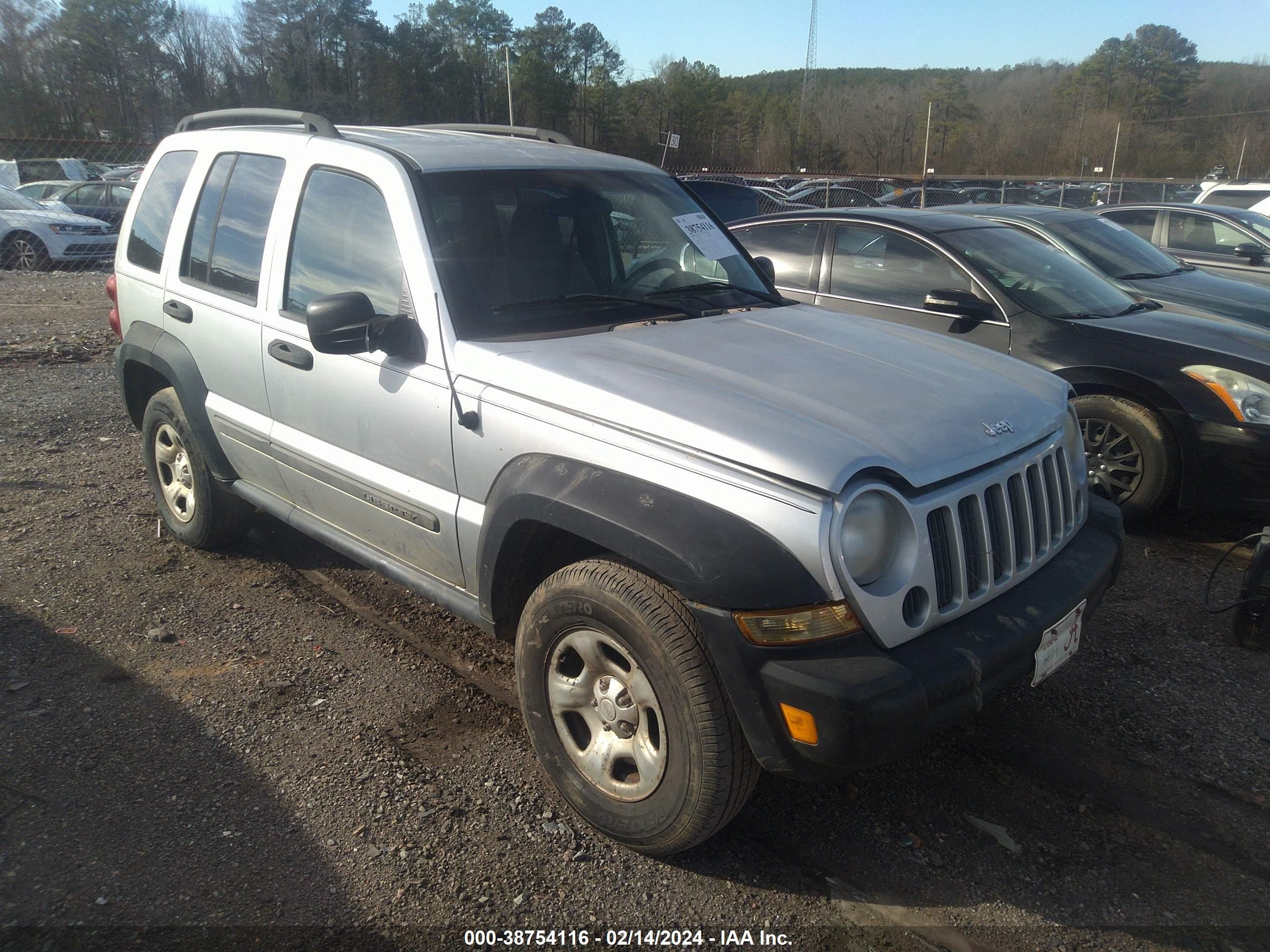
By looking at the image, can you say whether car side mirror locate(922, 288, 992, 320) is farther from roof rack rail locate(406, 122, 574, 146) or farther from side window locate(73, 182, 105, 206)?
side window locate(73, 182, 105, 206)

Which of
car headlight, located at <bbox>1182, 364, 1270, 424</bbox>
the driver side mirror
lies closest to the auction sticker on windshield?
the driver side mirror

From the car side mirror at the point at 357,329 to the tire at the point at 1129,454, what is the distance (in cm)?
352

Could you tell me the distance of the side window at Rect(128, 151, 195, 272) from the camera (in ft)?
14.5

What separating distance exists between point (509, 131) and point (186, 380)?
79.8 inches

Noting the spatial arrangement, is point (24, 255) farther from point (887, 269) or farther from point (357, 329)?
point (357, 329)

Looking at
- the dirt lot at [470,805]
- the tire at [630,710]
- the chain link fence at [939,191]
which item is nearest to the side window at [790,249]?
the dirt lot at [470,805]

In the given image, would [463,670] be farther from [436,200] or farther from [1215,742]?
[1215,742]

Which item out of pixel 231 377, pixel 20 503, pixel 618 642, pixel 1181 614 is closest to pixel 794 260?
pixel 1181 614

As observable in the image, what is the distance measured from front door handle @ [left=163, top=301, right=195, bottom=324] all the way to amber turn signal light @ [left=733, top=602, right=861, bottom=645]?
3158 mm

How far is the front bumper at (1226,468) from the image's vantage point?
14.9ft

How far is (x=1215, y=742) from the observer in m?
3.23

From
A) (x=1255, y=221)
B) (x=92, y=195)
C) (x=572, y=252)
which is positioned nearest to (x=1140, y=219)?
(x=1255, y=221)

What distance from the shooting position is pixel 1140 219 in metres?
10.3

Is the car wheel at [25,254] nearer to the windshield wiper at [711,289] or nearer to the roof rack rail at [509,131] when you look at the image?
the roof rack rail at [509,131]
